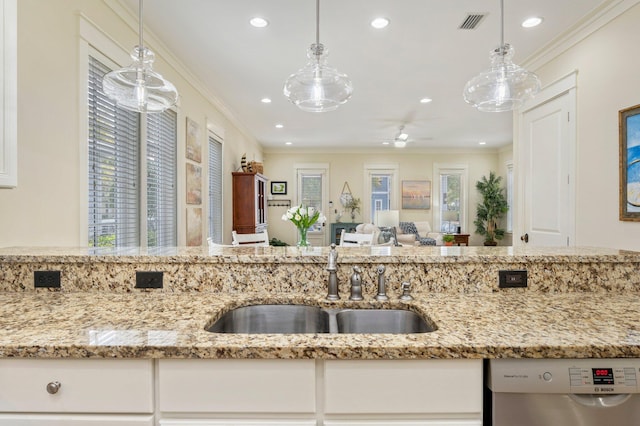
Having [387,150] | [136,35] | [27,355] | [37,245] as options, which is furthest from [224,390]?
[387,150]

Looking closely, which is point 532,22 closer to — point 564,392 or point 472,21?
point 472,21

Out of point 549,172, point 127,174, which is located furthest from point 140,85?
point 549,172

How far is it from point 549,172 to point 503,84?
180 centimetres

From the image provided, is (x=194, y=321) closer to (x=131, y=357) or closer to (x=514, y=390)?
(x=131, y=357)

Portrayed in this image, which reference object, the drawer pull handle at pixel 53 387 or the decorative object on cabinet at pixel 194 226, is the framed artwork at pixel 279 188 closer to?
the decorative object on cabinet at pixel 194 226

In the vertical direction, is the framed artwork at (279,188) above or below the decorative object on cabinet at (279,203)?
above

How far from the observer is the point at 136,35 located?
9.66 ft

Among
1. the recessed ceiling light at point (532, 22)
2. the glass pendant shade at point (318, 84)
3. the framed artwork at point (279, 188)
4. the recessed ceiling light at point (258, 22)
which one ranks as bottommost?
the framed artwork at point (279, 188)

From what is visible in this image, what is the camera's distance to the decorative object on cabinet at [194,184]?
404 centimetres

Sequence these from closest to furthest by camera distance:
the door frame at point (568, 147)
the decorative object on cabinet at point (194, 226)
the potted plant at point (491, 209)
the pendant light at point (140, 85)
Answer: the pendant light at point (140, 85) → the door frame at point (568, 147) → the decorative object on cabinet at point (194, 226) → the potted plant at point (491, 209)

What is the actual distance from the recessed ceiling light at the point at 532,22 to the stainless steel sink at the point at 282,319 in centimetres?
289

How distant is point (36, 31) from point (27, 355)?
184cm

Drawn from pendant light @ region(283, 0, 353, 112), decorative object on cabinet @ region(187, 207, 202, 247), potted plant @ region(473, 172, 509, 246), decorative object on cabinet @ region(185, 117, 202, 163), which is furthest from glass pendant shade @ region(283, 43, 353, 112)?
potted plant @ region(473, 172, 509, 246)

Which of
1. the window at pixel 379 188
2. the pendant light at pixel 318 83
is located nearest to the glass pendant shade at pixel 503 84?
the pendant light at pixel 318 83
